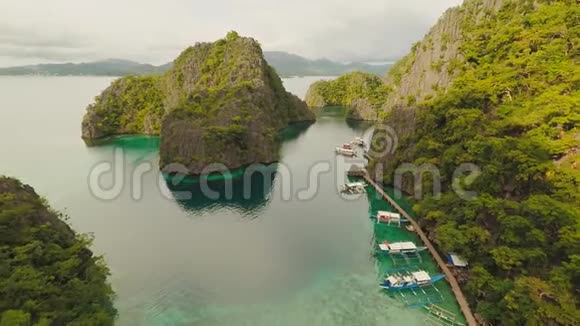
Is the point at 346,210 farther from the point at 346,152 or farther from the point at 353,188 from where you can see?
the point at 346,152

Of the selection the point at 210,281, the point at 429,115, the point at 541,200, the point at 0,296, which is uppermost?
the point at 429,115

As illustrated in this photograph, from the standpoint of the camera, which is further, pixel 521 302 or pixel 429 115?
pixel 429 115

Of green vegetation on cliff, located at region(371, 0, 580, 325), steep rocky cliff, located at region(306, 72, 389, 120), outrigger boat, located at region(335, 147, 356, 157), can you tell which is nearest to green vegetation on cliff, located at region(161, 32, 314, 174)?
outrigger boat, located at region(335, 147, 356, 157)

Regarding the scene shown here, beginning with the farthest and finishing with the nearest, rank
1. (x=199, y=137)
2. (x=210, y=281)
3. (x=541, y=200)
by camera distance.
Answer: (x=199, y=137), (x=210, y=281), (x=541, y=200)

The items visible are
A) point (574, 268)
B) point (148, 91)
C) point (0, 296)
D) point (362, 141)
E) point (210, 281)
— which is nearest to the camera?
point (0, 296)

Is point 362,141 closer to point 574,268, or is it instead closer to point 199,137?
point 199,137

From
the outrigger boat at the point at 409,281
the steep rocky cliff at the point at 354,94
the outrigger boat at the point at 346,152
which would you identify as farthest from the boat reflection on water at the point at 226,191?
the steep rocky cliff at the point at 354,94

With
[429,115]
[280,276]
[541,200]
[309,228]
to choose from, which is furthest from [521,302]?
[429,115]

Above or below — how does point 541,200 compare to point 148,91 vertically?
below
